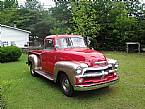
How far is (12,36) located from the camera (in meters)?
32.6

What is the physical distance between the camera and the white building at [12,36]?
1238 inches

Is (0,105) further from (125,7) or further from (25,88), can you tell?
(125,7)

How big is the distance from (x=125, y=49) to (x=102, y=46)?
3291 millimetres

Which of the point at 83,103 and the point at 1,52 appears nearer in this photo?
the point at 83,103

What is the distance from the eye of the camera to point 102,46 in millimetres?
30109

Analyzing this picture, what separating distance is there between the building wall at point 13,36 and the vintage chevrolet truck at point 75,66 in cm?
2311

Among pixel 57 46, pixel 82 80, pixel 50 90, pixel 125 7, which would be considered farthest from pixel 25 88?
pixel 125 7

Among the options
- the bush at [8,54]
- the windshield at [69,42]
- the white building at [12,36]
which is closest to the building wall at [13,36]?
the white building at [12,36]

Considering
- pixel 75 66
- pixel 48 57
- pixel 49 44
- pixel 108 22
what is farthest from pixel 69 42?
pixel 108 22

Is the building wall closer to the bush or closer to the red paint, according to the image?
the bush

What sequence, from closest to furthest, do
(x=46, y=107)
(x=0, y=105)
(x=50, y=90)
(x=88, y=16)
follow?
(x=0, y=105)
(x=46, y=107)
(x=50, y=90)
(x=88, y=16)

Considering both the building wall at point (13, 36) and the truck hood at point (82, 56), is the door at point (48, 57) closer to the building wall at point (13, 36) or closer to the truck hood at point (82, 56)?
the truck hood at point (82, 56)

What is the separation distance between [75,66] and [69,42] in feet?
6.47

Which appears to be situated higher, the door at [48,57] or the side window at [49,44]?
the side window at [49,44]
